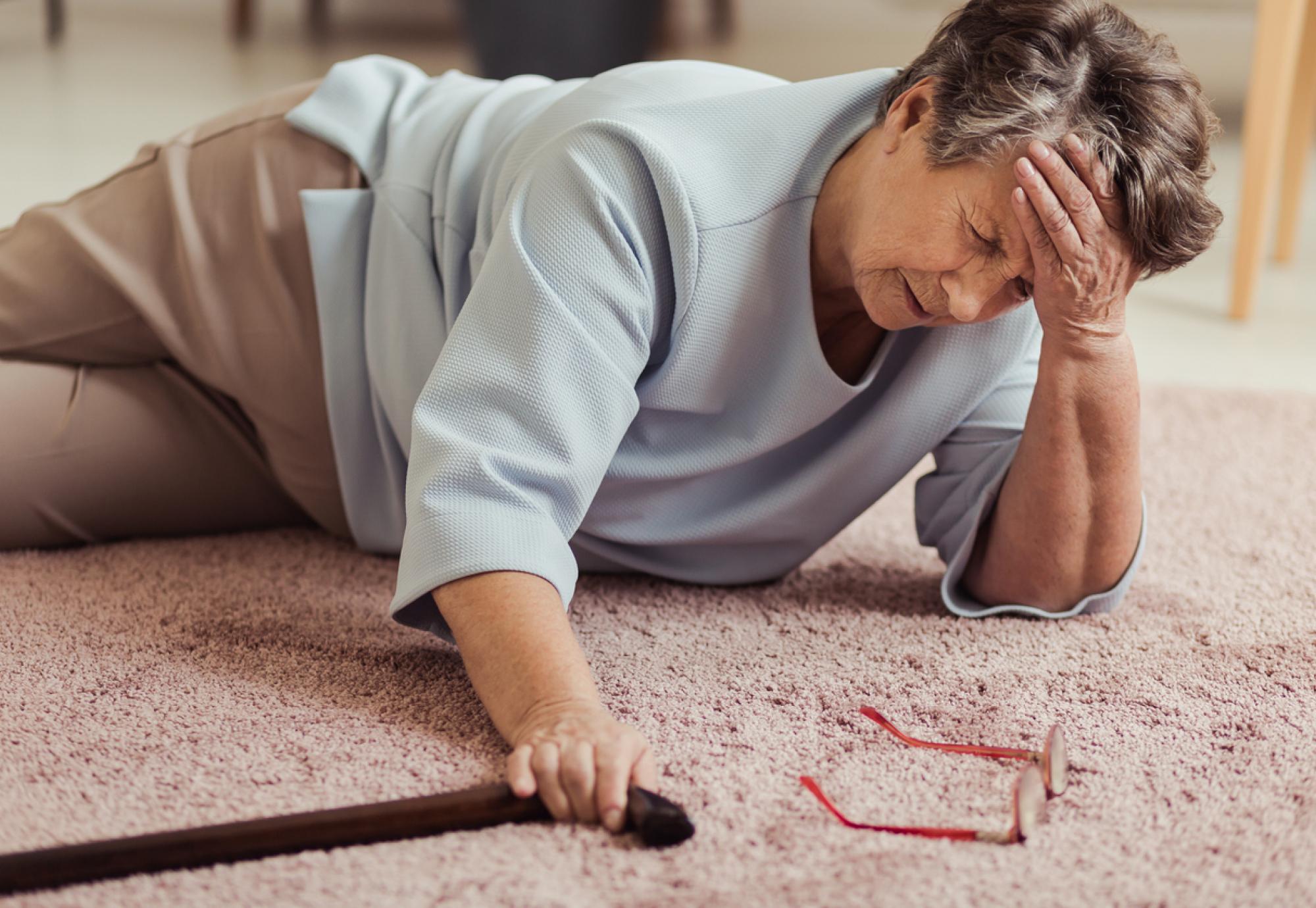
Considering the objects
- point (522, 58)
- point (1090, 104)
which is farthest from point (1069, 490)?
point (522, 58)

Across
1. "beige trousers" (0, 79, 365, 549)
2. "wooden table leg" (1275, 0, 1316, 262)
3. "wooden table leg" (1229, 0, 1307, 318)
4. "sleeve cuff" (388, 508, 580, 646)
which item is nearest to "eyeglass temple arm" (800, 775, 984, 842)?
"sleeve cuff" (388, 508, 580, 646)

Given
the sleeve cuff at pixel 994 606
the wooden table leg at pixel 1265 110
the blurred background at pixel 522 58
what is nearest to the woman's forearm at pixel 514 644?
the sleeve cuff at pixel 994 606

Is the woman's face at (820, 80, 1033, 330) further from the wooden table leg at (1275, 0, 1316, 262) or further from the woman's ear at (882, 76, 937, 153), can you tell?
the wooden table leg at (1275, 0, 1316, 262)

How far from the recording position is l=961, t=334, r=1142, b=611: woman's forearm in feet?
3.89

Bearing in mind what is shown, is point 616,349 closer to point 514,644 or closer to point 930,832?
point 514,644

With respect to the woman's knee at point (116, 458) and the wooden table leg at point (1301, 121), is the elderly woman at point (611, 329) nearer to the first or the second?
the woman's knee at point (116, 458)

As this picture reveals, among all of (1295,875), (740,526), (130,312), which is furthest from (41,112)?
(1295,875)

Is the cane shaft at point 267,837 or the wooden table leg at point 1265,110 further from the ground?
the wooden table leg at point 1265,110

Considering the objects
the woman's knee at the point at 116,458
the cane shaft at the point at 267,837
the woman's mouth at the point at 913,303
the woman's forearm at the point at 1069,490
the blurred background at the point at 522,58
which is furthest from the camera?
the blurred background at the point at 522,58

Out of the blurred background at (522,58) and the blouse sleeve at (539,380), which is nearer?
the blouse sleeve at (539,380)

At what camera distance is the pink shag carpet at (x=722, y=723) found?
34.7 inches

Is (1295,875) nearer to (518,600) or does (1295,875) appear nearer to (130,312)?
(518,600)

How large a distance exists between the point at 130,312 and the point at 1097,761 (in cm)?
103

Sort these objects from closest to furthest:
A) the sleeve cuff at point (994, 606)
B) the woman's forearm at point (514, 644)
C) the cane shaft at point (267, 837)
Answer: the cane shaft at point (267, 837) → the woman's forearm at point (514, 644) → the sleeve cuff at point (994, 606)
